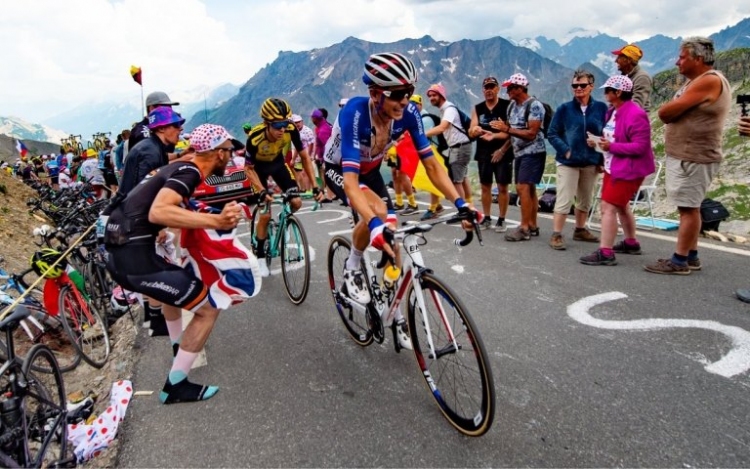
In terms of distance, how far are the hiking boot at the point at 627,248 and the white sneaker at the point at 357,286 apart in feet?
12.8

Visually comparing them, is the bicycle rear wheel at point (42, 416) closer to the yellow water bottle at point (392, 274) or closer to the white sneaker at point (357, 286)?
the white sneaker at point (357, 286)

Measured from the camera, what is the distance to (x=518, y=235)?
6.81 metres

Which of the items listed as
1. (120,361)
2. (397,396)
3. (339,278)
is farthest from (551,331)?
(120,361)

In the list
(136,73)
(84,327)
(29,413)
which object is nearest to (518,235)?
(84,327)

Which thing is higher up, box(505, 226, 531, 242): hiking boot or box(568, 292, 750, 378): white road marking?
box(505, 226, 531, 242): hiking boot

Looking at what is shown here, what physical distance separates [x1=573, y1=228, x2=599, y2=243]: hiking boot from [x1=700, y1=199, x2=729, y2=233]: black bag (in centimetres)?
172

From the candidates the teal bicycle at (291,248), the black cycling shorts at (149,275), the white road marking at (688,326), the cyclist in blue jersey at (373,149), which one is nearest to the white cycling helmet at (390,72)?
the cyclist in blue jersey at (373,149)

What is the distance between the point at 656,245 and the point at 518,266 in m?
2.21

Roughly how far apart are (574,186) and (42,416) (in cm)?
670

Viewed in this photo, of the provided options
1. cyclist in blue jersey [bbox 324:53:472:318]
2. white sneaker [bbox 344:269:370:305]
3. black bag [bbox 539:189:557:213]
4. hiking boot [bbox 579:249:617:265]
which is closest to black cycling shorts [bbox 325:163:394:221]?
cyclist in blue jersey [bbox 324:53:472:318]

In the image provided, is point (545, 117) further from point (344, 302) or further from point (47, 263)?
point (47, 263)

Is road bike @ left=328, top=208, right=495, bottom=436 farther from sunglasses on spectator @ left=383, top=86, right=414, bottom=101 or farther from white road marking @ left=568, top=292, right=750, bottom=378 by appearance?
white road marking @ left=568, top=292, right=750, bottom=378

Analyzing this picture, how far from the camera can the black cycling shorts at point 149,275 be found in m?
3.07

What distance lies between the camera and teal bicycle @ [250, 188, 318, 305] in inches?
192
